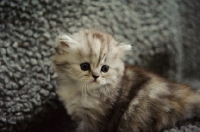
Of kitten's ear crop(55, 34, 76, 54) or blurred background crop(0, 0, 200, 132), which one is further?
blurred background crop(0, 0, 200, 132)

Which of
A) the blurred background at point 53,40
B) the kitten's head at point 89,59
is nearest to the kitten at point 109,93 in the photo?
the kitten's head at point 89,59

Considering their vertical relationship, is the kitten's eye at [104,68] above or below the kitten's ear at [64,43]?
below

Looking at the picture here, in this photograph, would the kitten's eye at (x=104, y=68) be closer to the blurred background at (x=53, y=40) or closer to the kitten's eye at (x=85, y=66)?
the kitten's eye at (x=85, y=66)

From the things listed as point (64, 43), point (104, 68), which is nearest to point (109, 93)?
point (104, 68)

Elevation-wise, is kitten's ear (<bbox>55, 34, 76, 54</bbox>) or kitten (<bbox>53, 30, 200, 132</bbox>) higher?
kitten's ear (<bbox>55, 34, 76, 54</bbox>)

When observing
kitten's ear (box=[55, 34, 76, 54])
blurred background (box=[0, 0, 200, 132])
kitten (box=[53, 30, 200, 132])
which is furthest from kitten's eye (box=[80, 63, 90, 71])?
blurred background (box=[0, 0, 200, 132])

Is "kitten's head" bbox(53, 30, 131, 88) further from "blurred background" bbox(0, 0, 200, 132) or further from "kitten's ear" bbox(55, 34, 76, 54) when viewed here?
"blurred background" bbox(0, 0, 200, 132)

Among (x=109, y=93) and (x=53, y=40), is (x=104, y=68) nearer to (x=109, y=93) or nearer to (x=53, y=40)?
(x=109, y=93)
